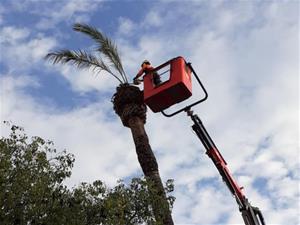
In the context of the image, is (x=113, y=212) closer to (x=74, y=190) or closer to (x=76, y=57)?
(x=74, y=190)

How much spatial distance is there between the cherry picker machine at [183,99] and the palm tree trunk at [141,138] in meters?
2.40

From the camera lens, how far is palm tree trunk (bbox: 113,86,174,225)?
1250cm

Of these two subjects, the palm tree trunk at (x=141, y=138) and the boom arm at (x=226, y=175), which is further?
the palm tree trunk at (x=141, y=138)

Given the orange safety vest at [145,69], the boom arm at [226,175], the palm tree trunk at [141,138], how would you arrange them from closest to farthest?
the boom arm at [226,175] → the orange safety vest at [145,69] → the palm tree trunk at [141,138]

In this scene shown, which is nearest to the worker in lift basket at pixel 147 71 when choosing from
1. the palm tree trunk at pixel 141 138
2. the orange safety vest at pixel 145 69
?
the orange safety vest at pixel 145 69

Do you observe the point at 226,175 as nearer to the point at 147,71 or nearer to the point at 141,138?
the point at 147,71

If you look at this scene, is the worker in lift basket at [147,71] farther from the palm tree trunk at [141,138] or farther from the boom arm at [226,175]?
the palm tree trunk at [141,138]

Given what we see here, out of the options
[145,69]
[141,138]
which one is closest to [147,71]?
[145,69]

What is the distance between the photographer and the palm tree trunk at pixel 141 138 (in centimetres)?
1250

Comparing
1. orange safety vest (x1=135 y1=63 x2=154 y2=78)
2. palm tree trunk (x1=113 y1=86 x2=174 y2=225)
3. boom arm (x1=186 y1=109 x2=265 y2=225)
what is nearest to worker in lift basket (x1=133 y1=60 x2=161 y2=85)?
orange safety vest (x1=135 y1=63 x2=154 y2=78)

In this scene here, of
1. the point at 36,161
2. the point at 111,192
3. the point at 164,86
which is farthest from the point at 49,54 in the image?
the point at 164,86

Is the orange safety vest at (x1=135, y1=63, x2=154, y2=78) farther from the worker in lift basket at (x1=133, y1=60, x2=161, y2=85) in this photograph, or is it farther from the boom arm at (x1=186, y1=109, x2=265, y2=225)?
the boom arm at (x1=186, y1=109, x2=265, y2=225)

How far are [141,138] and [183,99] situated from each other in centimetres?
450

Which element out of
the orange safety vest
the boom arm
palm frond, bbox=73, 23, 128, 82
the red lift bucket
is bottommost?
the boom arm
